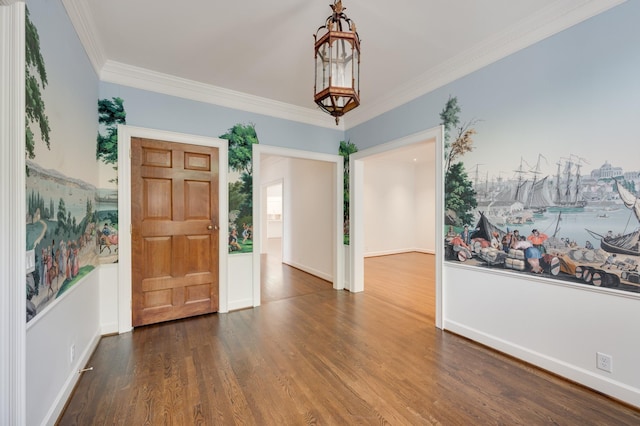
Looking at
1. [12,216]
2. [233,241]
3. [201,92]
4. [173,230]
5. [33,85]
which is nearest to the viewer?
[12,216]

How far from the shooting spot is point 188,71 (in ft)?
9.90

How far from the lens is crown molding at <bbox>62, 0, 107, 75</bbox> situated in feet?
6.51

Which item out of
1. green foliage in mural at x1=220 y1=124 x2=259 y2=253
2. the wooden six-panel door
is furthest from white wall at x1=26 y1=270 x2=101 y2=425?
green foliage in mural at x1=220 y1=124 x2=259 y2=253

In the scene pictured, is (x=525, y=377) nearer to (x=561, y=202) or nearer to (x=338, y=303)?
(x=561, y=202)

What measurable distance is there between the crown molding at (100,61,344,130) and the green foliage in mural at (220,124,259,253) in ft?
1.07

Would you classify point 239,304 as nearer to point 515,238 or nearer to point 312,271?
point 312,271

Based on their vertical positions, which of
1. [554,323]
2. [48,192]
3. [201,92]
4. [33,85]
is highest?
[201,92]

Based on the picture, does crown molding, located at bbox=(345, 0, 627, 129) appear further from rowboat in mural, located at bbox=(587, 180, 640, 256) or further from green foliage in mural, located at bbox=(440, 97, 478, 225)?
rowboat in mural, located at bbox=(587, 180, 640, 256)

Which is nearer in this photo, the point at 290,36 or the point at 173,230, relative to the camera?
the point at 290,36

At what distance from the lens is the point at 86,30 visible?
88.2 inches

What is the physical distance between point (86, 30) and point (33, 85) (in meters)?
1.23

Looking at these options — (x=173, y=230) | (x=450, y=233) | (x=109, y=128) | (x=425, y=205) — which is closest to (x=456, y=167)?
(x=450, y=233)

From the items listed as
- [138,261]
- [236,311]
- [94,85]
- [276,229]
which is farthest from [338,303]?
[276,229]

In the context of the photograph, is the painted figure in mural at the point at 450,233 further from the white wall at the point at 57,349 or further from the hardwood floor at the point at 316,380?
the white wall at the point at 57,349
